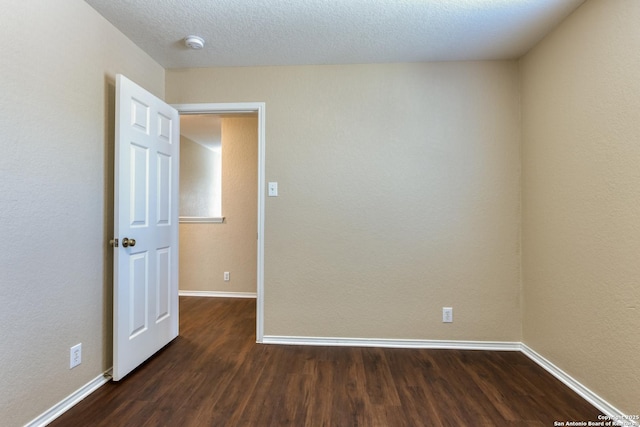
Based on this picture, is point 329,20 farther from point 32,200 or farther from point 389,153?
point 32,200

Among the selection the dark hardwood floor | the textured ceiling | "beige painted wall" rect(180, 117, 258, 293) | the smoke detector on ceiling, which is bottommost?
the dark hardwood floor

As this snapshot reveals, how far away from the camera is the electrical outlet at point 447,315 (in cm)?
248

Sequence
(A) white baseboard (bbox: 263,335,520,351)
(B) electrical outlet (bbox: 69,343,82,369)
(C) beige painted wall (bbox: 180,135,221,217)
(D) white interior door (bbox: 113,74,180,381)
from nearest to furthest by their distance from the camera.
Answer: (B) electrical outlet (bbox: 69,343,82,369), (D) white interior door (bbox: 113,74,180,381), (A) white baseboard (bbox: 263,335,520,351), (C) beige painted wall (bbox: 180,135,221,217)

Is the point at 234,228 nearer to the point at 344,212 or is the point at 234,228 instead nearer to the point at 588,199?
the point at 344,212

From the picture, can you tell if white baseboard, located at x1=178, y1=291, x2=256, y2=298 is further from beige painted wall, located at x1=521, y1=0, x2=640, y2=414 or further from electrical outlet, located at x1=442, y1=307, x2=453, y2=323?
beige painted wall, located at x1=521, y1=0, x2=640, y2=414

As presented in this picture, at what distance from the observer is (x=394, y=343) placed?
8.21 ft

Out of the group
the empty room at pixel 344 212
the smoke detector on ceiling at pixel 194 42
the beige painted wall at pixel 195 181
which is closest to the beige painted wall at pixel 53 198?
the empty room at pixel 344 212

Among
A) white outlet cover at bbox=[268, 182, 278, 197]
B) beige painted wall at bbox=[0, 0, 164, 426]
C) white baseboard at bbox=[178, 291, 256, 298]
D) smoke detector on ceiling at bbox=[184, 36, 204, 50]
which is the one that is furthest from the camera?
white baseboard at bbox=[178, 291, 256, 298]

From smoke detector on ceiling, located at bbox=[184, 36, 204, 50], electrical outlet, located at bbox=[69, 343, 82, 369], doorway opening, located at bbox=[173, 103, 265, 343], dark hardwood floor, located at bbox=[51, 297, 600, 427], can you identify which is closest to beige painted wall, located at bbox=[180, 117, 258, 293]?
doorway opening, located at bbox=[173, 103, 265, 343]

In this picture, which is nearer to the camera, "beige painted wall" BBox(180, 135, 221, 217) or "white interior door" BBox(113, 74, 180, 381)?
"white interior door" BBox(113, 74, 180, 381)

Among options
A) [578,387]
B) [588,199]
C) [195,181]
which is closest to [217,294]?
[195,181]

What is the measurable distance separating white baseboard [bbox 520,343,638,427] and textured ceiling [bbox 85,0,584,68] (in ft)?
7.60

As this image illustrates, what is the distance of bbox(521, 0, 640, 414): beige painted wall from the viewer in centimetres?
155

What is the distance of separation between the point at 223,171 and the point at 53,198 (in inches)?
97.7
